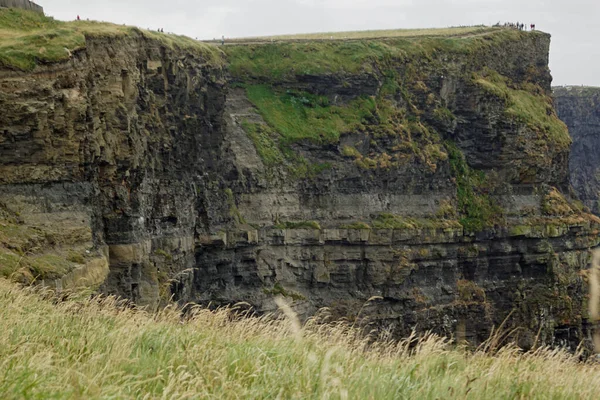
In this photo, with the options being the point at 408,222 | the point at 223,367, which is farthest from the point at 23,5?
the point at 408,222

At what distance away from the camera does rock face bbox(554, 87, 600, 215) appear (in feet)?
501

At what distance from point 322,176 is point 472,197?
15.2 m

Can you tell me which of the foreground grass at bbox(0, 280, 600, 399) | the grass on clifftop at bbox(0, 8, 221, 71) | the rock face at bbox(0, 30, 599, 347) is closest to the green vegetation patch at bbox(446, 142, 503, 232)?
the rock face at bbox(0, 30, 599, 347)

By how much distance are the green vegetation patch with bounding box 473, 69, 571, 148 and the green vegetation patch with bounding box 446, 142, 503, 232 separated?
5.55 meters

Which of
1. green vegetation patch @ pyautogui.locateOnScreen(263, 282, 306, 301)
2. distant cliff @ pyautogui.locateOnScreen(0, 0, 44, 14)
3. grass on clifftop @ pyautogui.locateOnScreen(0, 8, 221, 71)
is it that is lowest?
green vegetation patch @ pyautogui.locateOnScreen(263, 282, 306, 301)

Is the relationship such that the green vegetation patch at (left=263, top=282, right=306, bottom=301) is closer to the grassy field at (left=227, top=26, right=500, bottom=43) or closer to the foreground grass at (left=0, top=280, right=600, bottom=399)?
the grassy field at (left=227, top=26, right=500, bottom=43)

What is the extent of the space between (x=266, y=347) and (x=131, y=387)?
2.97m

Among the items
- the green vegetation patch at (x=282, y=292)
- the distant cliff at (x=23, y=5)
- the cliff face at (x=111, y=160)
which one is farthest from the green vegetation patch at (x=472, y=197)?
the distant cliff at (x=23, y=5)

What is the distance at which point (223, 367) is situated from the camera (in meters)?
11.7

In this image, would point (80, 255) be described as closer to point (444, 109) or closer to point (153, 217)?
point (153, 217)

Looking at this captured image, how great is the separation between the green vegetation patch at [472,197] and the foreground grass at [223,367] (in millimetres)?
58459

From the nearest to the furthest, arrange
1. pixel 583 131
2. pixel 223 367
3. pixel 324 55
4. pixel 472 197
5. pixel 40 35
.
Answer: pixel 223 367 → pixel 40 35 → pixel 324 55 → pixel 472 197 → pixel 583 131

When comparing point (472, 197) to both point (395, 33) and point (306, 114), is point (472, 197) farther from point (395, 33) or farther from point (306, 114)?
point (395, 33)

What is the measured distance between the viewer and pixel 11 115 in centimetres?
3362
